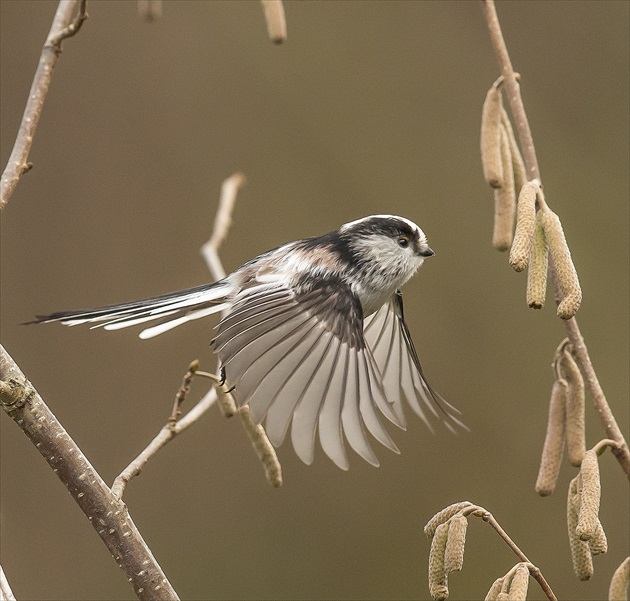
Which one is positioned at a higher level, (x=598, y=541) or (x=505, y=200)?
(x=505, y=200)

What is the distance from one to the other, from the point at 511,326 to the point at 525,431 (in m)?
0.37

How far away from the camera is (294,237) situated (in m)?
3.35

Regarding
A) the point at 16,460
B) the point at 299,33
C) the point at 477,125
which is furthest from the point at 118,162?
the point at 477,125

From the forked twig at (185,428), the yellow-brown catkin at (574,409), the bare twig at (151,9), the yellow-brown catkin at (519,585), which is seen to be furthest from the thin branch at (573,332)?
the bare twig at (151,9)

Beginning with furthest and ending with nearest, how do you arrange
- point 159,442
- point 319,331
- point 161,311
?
point 161,311, point 319,331, point 159,442

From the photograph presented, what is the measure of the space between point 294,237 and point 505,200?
1989 millimetres

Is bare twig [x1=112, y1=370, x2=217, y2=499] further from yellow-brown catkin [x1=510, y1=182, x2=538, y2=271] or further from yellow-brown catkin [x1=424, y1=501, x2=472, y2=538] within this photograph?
yellow-brown catkin [x1=510, y1=182, x2=538, y2=271]

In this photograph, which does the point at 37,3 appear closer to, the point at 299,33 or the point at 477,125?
the point at 299,33

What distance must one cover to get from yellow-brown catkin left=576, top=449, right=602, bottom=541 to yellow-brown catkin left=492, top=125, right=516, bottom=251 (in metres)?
0.36

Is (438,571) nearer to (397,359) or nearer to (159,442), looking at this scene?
(159,442)

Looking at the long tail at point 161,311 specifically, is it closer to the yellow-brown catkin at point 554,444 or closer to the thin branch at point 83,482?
the thin branch at point 83,482

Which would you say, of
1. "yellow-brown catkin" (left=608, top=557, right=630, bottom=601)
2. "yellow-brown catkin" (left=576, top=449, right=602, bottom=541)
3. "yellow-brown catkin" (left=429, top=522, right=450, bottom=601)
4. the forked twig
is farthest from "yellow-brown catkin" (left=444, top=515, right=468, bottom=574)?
the forked twig

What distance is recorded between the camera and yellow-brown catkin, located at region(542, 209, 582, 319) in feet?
3.65

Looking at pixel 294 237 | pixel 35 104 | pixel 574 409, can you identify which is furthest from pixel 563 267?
pixel 294 237
